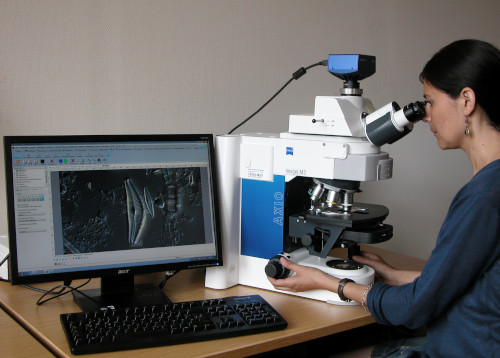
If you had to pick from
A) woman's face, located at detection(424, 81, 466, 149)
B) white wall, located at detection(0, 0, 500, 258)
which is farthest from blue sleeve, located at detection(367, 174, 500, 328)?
white wall, located at detection(0, 0, 500, 258)

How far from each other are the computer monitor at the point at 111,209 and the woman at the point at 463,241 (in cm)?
49

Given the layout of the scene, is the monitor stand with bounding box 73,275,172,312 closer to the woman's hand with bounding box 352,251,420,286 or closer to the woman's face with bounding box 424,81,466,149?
the woman's hand with bounding box 352,251,420,286

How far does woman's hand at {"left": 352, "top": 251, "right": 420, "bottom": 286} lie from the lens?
5.41ft

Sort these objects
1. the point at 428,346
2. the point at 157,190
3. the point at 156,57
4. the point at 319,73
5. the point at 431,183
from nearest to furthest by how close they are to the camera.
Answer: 1. the point at 428,346
2. the point at 157,190
3. the point at 156,57
4. the point at 319,73
5. the point at 431,183

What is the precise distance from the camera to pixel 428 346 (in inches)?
52.1

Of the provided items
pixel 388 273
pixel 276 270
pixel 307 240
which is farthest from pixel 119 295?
pixel 388 273

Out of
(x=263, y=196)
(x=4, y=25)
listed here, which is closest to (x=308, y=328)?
(x=263, y=196)

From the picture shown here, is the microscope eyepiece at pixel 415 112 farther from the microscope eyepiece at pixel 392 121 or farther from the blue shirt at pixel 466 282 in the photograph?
the blue shirt at pixel 466 282

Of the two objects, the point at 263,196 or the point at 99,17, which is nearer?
the point at 263,196

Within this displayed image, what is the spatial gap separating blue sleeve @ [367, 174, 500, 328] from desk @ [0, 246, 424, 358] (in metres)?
0.21

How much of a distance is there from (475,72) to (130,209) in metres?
0.89

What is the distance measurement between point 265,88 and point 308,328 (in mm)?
1068

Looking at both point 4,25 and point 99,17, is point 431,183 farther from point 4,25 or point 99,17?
point 4,25

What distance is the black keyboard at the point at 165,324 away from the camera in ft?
3.87
